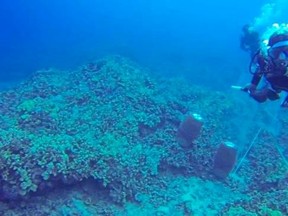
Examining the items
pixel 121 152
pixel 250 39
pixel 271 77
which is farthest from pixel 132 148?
pixel 250 39

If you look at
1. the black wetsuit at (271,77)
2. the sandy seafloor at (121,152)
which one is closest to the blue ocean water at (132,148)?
the sandy seafloor at (121,152)

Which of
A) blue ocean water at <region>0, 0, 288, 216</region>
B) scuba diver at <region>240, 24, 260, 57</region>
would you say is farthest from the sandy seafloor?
scuba diver at <region>240, 24, 260, 57</region>

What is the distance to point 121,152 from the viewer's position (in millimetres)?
8047

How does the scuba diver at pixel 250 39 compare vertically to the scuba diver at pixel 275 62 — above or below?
above

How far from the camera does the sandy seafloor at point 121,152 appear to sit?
6.80 metres

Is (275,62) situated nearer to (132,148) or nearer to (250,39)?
(132,148)

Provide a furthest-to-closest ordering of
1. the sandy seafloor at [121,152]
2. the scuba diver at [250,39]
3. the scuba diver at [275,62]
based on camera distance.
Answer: the scuba diver at [250,39]
the sandy seafloor at [121,152]
the scuba diver at [275,62]

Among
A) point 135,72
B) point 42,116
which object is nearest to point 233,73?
point 135,72

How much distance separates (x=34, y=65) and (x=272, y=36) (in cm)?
2123

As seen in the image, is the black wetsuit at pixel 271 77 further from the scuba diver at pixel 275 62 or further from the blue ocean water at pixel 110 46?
the blue ocean water at pixel 110 46

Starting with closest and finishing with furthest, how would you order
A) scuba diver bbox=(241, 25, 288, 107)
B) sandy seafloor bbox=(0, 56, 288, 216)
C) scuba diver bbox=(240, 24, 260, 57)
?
scuba diver bbox=(241, 25, 288, 107) < sandy seafloor bbox=(0, 56, 288, 216) < scuba diver bbox=(240, 24, 260, 57)

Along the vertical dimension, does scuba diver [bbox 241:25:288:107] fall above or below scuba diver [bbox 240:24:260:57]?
below

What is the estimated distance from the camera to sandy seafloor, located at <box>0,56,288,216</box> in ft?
22.3

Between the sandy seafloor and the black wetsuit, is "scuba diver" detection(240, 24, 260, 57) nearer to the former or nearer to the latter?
the sandy seafloor
